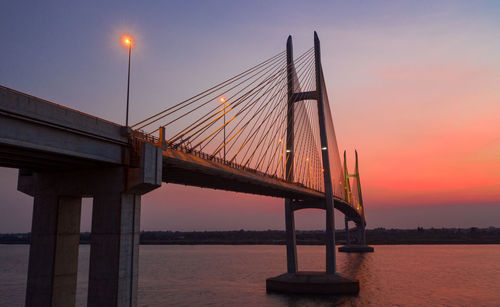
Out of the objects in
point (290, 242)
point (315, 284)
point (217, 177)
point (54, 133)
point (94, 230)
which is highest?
point (54, 133)

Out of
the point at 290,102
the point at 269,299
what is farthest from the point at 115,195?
the point at 290,102

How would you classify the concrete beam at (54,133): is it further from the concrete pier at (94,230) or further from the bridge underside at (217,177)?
the bridge underside at (217,177)

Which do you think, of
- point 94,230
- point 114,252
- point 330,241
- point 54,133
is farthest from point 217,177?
point 330,241

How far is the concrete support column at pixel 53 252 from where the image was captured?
60.5ft

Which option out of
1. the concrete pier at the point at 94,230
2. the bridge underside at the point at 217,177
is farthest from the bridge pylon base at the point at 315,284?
the concrete pier at the point at 94,230

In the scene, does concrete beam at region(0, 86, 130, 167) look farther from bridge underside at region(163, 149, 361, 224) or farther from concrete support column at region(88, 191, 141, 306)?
bridge underside at region(163, 149, 361, 224)

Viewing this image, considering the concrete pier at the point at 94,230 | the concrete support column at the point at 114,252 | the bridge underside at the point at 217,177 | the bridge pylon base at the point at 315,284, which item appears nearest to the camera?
the concrete support column at the point at 114,252

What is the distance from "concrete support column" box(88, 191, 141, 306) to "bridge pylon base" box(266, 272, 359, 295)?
20.3m

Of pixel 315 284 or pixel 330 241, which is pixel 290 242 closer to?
pixel 330 241

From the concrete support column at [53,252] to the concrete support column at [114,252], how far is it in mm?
2404

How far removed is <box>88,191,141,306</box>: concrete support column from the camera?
55.7 feet

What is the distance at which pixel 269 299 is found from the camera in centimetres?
3588

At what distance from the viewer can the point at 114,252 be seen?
56.2 feet

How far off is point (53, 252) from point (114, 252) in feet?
11.8
